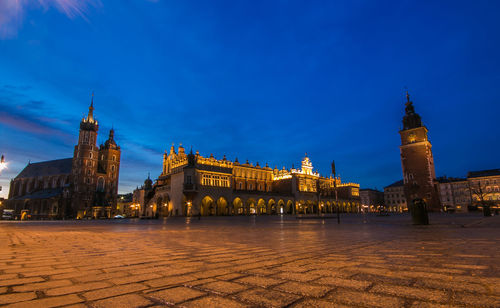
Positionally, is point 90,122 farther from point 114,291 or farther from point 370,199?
point 370,199

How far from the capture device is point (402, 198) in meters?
110

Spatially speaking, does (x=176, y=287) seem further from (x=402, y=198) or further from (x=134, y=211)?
(x=402, y=198)

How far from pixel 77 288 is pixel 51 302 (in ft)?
1.94

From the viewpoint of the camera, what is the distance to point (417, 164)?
61.1m

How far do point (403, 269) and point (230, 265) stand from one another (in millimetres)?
2779

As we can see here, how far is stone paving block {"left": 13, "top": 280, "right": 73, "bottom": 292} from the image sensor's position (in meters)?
3.31

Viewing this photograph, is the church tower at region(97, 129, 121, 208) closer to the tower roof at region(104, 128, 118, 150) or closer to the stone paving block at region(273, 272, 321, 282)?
the tower roof at region(104, 128, 118, 150)

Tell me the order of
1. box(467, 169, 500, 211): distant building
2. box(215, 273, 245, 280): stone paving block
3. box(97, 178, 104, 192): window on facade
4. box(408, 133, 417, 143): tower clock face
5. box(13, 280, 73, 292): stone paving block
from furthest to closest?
box(97, 178, 104, 192): window on facade < box(467, 169, 500, 211): distant building < box(408, 133, 417, 143): tower clock face < box(215, 273, 245, 280): stone paving block < box(13, 280, 73, 292): stone paving block

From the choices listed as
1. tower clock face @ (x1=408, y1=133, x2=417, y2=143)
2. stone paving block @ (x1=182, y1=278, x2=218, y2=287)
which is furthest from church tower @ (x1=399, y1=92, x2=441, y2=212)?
stone paving block @ (x1=182, y1=278, x2=218, y2=287)

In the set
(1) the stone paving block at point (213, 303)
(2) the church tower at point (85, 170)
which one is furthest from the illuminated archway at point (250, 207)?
(1) the stone paving block at point (213, 303)

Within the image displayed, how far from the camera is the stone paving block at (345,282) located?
3.21 meters

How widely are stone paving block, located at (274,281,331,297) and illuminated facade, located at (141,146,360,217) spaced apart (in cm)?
3161

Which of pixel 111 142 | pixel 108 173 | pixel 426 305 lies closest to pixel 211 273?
pixel 426 305

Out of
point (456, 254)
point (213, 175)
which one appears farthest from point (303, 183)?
point (456, 254)
